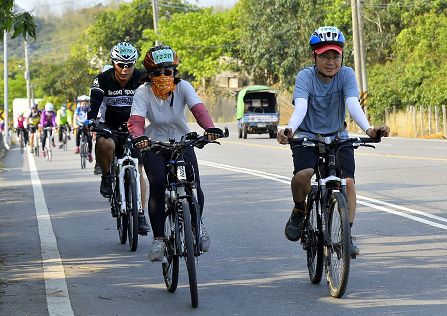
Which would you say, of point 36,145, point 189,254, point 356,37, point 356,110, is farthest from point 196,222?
point 356,37

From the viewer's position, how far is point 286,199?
16.6 meters

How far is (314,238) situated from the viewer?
9039mm

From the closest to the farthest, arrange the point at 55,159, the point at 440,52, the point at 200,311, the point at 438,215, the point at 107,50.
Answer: the point at 200,311 < the point at 438,215 < the point at 55,159 < the point at 440,52 < the point at 107,50

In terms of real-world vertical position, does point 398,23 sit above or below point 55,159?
above

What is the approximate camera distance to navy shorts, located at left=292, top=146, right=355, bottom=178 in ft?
29.5

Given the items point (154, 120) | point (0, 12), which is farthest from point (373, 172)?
point (154, 120)

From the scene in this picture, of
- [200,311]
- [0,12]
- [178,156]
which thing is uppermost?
[0,12]

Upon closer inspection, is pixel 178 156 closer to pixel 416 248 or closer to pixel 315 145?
pixel 315 145

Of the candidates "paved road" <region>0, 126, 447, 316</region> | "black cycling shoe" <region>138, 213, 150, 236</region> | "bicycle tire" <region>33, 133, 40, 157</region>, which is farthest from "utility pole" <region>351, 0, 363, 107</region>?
"black cycling shoe" <region>138, 213, 150, 236</region>

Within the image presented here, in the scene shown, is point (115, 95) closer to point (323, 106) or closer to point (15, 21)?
point (15, 21)

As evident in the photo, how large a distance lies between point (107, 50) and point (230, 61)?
21.6 metres

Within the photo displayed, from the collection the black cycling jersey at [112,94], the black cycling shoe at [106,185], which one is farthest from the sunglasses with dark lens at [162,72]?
the black cycling shoe at [106,185]

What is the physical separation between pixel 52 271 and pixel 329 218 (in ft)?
9.50

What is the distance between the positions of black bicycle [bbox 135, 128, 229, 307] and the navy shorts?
0.57 metres
